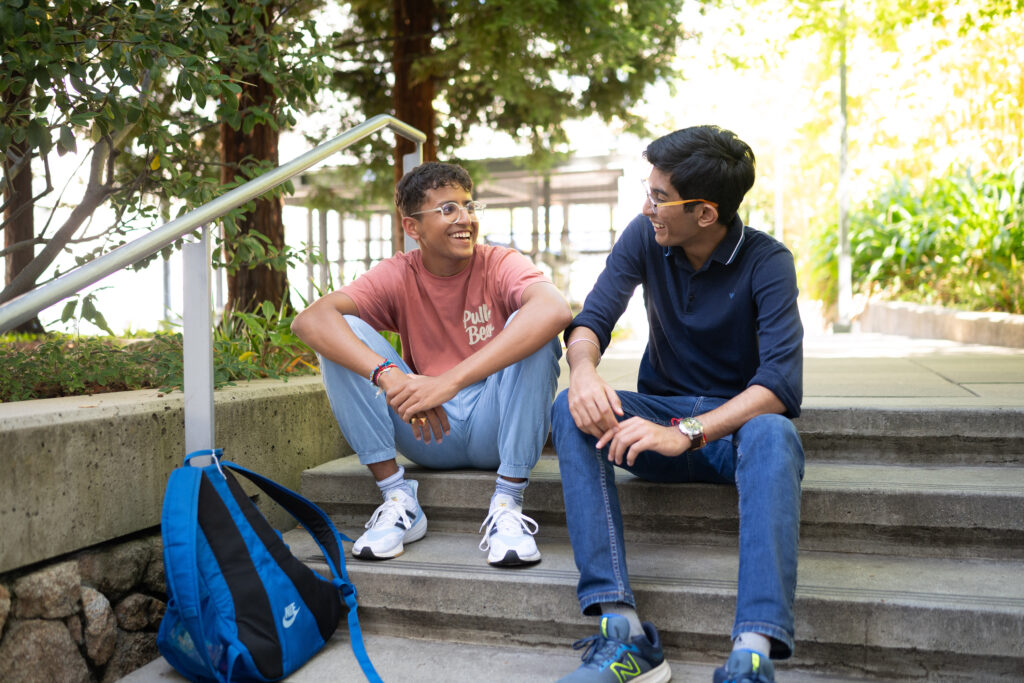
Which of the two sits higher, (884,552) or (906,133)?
(906,133)

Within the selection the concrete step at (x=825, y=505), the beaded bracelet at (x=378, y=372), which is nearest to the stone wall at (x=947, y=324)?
the concrete step at (x=825, y=505)

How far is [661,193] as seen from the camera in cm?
227

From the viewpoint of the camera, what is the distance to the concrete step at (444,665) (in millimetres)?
1988

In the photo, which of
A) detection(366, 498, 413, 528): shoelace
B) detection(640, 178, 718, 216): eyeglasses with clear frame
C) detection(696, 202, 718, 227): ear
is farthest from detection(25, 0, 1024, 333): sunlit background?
detection(366, 498, 413, 528): shoelace

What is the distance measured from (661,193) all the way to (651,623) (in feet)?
3.69

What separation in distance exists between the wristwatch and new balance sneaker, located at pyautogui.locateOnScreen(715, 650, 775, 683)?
0.52m

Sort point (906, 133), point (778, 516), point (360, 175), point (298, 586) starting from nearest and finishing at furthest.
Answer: point (778, 516)
point (298, 586)
point (360, 175)
point (906, 133)

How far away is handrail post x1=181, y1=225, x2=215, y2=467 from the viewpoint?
2.26m

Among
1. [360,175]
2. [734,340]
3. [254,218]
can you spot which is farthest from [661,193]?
[360,175]

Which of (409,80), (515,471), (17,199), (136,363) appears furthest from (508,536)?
(409,80)

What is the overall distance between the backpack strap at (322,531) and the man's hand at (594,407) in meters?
0.79

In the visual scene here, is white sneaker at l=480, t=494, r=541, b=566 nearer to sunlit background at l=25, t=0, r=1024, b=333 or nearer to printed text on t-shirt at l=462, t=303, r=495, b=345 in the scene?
printed text on t-shirt at l=462, t=303, r=495, b=345

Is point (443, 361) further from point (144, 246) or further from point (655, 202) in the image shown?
point (144, 246)

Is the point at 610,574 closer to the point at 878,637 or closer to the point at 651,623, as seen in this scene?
the point at 651,623
